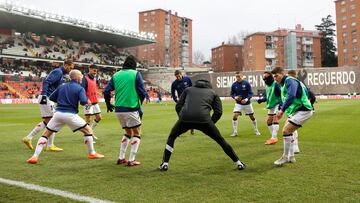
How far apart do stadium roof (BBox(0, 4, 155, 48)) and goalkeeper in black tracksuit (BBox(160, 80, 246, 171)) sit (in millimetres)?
51518

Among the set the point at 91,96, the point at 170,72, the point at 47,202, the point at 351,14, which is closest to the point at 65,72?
the point at 91,96

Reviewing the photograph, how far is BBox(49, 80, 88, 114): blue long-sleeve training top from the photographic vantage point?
23.2ft

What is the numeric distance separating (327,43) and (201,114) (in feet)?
367

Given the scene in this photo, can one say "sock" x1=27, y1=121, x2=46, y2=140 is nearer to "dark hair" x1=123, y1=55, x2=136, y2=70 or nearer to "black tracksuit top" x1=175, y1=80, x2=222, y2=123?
"dark hair" x1=123, y1=55, x2=136, y2=70

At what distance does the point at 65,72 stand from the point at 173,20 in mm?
117802

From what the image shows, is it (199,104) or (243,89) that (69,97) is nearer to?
(199,104)

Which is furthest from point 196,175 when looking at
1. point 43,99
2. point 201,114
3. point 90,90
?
point 90,90

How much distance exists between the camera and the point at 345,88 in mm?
56656

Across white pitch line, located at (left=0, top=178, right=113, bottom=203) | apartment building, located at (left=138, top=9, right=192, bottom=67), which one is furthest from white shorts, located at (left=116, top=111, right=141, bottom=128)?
apartment building, located at (left=138, top=9, right=192, bottom=67)

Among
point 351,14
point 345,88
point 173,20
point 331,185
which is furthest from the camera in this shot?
point 173,20

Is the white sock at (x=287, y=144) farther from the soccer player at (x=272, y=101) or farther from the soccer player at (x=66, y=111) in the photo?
the soccer player at (x=66, y=111)

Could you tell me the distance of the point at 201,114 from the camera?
6051 millimetres

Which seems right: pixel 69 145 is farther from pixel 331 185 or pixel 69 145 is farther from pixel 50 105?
pixel 331 185

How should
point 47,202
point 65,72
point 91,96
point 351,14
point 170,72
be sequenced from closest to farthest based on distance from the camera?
point 47,202 → point 65,72 → point 91,96 → point 170,72 → point 351,14
